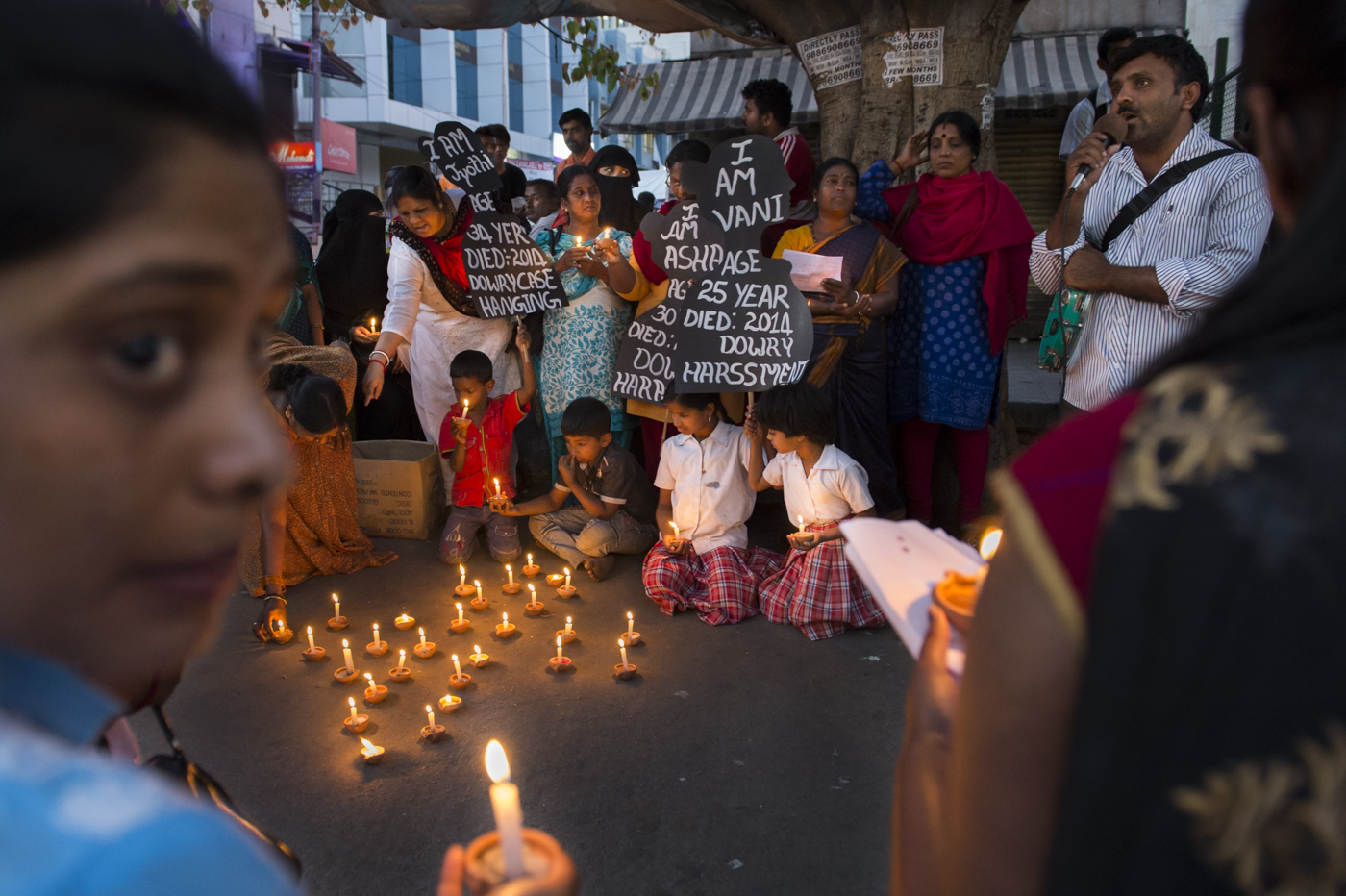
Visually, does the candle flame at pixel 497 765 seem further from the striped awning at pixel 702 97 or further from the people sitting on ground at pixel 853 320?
the striped awning at pixel 702 97

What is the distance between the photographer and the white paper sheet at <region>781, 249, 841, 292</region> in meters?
4.20

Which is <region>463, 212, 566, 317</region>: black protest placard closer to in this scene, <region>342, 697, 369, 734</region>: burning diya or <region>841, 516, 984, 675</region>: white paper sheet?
<region>342, 697, 369, 734</region>: burning diya

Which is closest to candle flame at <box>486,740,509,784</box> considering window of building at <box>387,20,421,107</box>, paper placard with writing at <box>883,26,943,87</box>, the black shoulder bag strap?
the black shoulder bag strap

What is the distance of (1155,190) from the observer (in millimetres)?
3062

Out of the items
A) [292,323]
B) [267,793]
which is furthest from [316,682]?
[292,323]

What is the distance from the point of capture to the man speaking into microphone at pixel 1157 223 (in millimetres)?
2928

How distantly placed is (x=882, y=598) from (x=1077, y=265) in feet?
8.41

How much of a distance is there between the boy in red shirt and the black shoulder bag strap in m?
3.07

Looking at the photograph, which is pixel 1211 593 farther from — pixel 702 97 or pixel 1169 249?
pixel 702 97

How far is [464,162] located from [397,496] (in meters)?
1.92

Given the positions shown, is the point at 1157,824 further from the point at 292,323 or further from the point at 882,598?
the point at 292,323

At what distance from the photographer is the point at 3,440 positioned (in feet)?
1.48

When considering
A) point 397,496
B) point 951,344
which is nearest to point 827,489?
point 951,344

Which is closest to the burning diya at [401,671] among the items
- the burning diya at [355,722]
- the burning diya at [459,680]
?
the burning diya at [459,680]
